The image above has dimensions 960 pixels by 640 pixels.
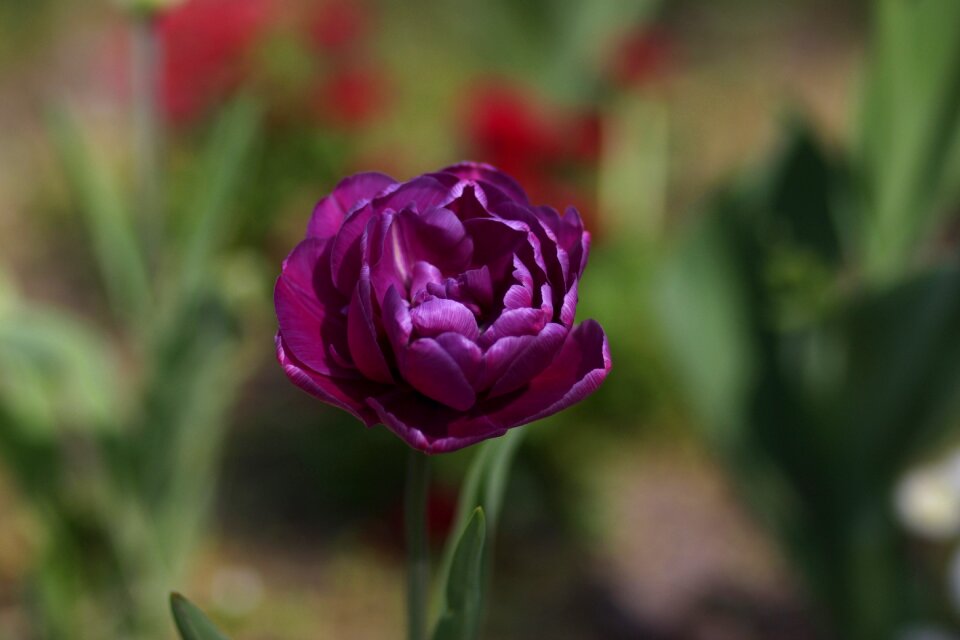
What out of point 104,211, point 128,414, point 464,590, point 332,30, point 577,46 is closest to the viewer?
point 464,590

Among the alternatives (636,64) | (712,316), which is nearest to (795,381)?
(712,316)

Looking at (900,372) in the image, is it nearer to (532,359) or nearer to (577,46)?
(532,359)

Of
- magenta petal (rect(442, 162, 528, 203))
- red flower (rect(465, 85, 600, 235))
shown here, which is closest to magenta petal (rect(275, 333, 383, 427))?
magenta petal (rect(442, 162, 528, 203))

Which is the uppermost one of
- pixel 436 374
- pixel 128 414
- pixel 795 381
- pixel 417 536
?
pixel 436 374

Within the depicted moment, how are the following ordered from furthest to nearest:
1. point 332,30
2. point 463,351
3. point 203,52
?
point 332,30 < point 203,52 < point 463,351

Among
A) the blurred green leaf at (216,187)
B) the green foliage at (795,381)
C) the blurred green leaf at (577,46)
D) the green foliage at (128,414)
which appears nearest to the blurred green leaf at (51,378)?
the green foliage at (128,414)

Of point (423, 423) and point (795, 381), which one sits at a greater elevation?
point (423, 423)

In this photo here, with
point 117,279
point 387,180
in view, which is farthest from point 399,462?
point 387,180

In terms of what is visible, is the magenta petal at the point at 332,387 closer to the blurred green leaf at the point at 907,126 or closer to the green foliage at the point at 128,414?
the green foliage at the point at 128,414
